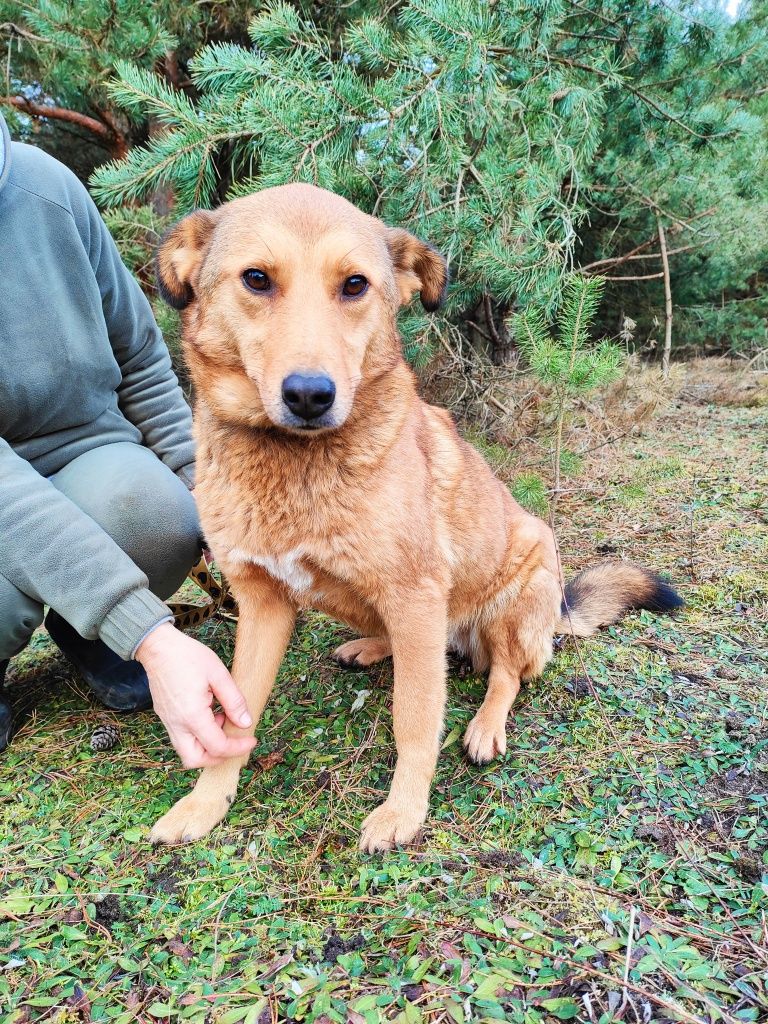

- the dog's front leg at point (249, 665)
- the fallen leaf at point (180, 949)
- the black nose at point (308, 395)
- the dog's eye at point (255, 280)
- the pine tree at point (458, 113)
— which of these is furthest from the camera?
the pine tree at point (458, 113)

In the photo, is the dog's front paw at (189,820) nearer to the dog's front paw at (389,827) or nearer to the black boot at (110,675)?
the dog's front paw at (389,827)

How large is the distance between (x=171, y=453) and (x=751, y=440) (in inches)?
216

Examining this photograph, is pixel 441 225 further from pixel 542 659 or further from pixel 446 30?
pixel 542 659

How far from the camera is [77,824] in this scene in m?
2.06

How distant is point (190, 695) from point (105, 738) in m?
0.95

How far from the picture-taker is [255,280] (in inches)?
77.6

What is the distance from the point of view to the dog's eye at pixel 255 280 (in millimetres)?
1961

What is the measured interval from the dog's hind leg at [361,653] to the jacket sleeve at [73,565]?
1.17 meters

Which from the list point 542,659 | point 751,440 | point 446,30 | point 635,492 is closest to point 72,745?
point 542,659

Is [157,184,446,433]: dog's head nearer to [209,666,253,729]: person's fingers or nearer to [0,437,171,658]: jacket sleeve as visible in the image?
[0,437,171,658]: jacket sleeve

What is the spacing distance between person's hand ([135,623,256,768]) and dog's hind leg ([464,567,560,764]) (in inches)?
42.5

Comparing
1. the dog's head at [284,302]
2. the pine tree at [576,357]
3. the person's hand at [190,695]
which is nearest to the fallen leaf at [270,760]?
the person's hand at [190,695]

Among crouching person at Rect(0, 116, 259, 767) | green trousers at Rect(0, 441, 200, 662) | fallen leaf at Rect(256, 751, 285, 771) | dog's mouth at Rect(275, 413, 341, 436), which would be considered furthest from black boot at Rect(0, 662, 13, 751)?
dog's mouth at Rect(275, 413, 341, 436)

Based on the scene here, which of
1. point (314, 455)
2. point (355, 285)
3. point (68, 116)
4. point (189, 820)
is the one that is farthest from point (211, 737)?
point (68, 116)
